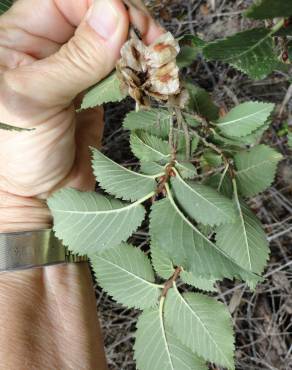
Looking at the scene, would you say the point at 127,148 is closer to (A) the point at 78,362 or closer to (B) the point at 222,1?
(B) the point at 222,1

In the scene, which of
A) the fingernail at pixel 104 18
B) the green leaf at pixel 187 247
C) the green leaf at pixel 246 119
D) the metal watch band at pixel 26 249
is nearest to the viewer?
the green leaf at pixel 187 247

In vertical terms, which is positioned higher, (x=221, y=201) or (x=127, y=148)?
(x=221, y=201)

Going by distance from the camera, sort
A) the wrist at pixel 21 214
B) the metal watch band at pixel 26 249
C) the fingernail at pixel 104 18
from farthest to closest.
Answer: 1. the wrist at pixel 21 214
2. the metal watch band at pixel 26 249
3. the fingernail at pixel 104 18

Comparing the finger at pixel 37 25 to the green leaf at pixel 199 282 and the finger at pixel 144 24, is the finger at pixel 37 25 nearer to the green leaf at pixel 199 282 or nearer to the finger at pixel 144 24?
the finger at pixel 144 24

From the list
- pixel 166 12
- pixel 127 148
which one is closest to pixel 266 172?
pixel 127 148

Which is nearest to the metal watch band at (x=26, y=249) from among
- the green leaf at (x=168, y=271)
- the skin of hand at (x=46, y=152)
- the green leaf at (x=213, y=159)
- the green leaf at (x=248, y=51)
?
the skin of hand at (x=46, y=152)

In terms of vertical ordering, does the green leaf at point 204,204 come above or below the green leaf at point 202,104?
below

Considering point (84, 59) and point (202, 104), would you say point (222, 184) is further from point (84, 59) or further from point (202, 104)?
point (84, 59)

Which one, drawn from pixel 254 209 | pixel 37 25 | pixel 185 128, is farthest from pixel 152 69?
pixel 254 209
